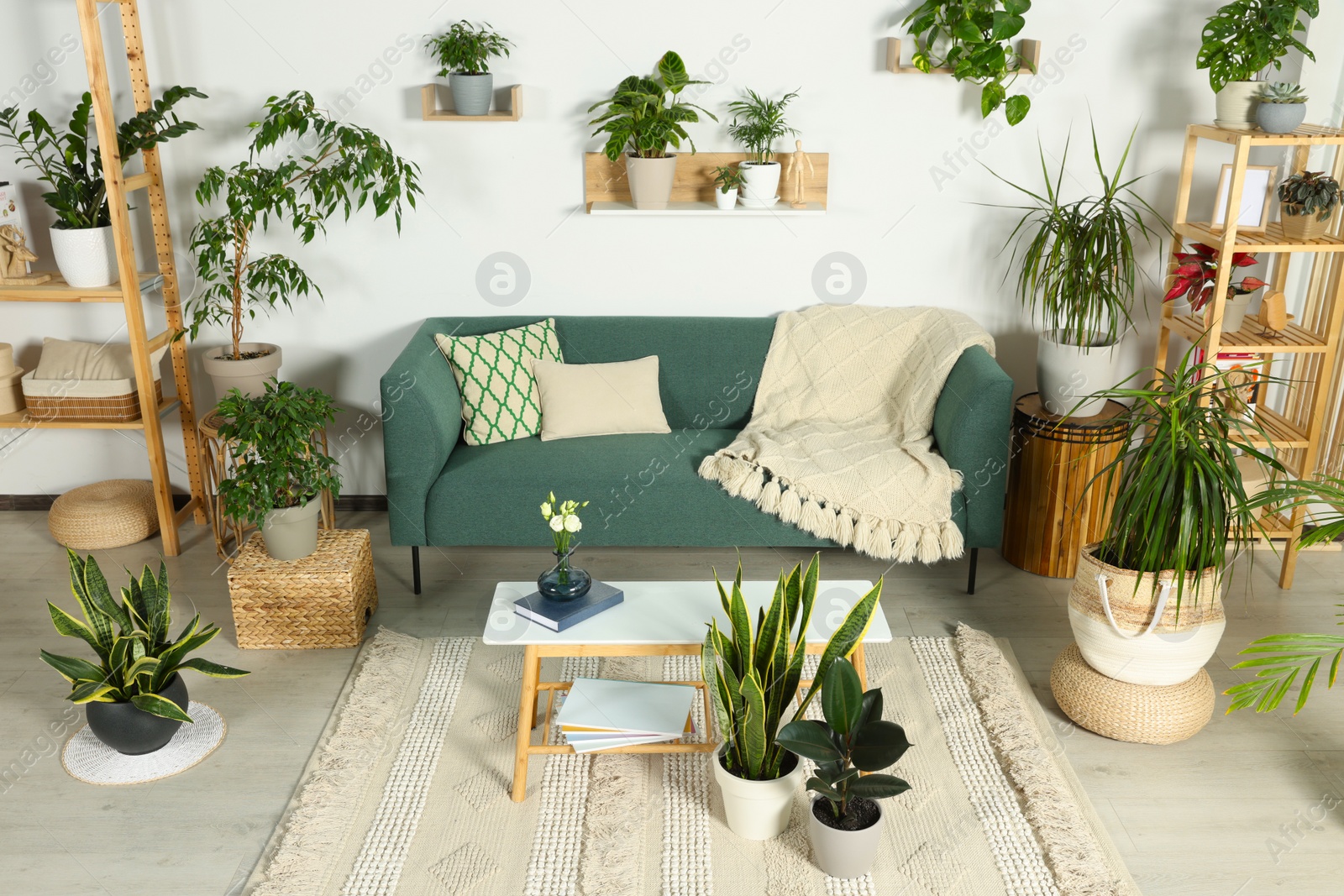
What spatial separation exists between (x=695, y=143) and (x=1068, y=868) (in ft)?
8.56

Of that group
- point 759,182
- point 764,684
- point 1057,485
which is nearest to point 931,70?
point 759,182

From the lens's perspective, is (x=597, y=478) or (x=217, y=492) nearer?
(x=597, y=478)

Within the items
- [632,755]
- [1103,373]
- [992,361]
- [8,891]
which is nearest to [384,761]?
[632,755]

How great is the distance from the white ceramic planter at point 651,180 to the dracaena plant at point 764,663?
181 centimetres

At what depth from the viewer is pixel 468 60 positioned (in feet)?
11.6

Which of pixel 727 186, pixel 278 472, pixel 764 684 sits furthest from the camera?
pixel 727 186

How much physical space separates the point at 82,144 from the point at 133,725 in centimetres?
203

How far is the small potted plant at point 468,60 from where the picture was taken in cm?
353

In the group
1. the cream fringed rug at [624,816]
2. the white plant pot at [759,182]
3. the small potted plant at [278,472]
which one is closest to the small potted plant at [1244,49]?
the white plant pot at [759,182]

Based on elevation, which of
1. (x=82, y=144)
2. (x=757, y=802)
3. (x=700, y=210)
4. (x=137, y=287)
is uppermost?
(x=82, y=144)

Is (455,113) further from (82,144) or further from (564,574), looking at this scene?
(564,574)

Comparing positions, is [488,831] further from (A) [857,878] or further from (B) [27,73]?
(B) [27,73]

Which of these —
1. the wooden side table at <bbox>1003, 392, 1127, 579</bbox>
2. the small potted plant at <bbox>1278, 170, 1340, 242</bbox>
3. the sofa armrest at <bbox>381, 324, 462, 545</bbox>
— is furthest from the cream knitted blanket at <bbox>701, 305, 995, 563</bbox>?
the small potted plant at <bbox>1278, 170, 1340, 242</bbox>

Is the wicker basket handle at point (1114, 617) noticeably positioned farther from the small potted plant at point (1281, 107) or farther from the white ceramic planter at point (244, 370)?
the white ceramic planter at point (244, 370)
